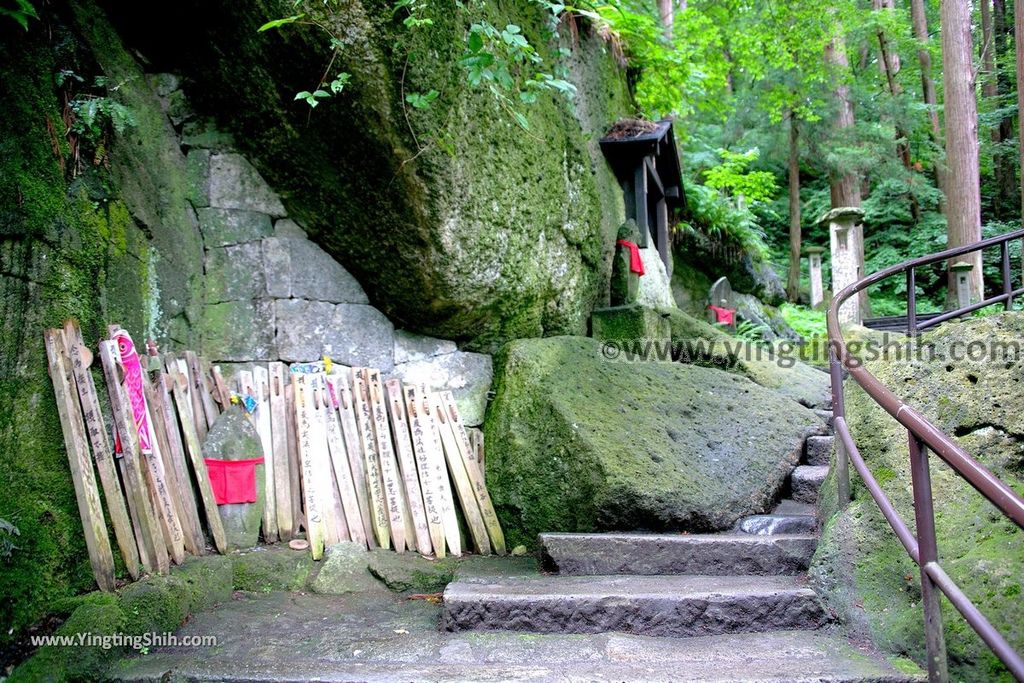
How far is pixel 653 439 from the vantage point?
437cm

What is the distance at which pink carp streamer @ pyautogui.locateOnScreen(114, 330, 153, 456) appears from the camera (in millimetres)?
3375

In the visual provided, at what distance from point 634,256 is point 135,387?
15.4ft

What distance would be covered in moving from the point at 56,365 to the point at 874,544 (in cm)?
389

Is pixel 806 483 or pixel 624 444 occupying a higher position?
pixel 624 444

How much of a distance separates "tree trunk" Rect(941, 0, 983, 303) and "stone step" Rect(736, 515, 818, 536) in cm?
873

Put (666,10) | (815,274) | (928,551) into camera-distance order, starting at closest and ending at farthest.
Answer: (928,551) → (666,10) → (815,274)

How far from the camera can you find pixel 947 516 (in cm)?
275

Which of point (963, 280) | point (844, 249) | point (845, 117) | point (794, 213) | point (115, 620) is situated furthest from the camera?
point (794, 213)

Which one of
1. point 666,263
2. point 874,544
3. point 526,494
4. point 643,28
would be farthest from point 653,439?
point 643,28

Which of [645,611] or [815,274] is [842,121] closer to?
[815,274]

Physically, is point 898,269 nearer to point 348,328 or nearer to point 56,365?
point 348,328

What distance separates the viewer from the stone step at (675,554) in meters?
3.46

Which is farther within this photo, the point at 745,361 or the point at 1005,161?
the point at 1005,161

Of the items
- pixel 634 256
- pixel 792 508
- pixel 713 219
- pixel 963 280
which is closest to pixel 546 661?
pixel 792 508
